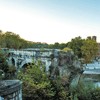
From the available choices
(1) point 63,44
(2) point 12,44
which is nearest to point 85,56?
(2) point 12,44

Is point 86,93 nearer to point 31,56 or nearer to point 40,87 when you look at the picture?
point 40,87

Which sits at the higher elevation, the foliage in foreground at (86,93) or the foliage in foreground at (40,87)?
the foliage in foreground at (40,87)

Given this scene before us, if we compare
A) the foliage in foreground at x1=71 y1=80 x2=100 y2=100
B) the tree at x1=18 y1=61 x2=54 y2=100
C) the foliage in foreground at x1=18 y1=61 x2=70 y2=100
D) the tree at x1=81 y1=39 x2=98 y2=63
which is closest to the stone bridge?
the foliage in foreground at x1=18 y1=61 x2=70 y2=100

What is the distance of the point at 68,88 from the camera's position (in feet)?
49.9

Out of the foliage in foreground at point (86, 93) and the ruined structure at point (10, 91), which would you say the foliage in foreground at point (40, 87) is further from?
the ruined structure at point (10, 91)

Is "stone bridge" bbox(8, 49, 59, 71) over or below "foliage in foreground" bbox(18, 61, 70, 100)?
over

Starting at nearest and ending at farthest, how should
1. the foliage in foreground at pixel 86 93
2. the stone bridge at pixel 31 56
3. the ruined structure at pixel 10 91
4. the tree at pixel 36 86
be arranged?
1. the ruined structure at pixel 10 91
2. the tree at pixel 36 86
3. the foliage in foreground at pixel 86 93
4. the stone bridge at pixel 31 56

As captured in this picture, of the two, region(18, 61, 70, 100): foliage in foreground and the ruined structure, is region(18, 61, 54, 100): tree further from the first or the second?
the ruined structure

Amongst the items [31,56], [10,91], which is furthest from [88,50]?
[10,91]

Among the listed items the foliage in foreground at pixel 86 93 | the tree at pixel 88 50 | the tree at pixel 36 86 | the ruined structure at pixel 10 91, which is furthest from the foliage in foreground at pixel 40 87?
the tree at pixel 88 50

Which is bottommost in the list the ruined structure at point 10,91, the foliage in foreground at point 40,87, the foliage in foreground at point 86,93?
the foliage in foreground at point 86,93

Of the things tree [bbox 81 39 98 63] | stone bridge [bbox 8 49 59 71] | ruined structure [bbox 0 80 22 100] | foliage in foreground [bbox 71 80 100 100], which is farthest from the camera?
tree [bbox 81 39 98 63]

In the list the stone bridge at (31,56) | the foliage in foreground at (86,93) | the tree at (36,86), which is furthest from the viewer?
the stone bridge at (31,56)

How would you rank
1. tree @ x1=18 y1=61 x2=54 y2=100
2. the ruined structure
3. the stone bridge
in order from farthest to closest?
1. the stone bridge
2. tree @ x1=18 y1=61 x2=54 y2=100
3. the ruined structure
